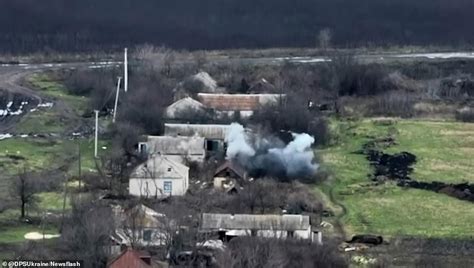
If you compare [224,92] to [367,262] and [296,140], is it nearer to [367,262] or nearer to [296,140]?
[296,140]

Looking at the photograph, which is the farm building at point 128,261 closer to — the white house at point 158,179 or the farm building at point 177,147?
the white house at point 158,179

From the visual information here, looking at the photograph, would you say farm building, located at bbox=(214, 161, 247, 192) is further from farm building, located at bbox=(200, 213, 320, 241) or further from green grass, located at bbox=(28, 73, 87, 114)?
green grass, located at bbox=(28, 73, 87, 114)

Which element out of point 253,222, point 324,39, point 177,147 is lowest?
point 253,222

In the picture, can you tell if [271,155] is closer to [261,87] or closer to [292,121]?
[292,121]

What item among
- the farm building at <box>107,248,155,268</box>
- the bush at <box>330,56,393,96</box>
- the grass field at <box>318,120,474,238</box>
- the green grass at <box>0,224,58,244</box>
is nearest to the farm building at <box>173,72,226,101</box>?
the bush at <box>330,56,393,96</box>

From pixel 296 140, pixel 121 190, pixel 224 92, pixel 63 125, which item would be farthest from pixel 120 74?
pixel 121 190

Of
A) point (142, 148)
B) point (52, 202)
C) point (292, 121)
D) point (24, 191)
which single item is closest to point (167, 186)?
point (52, 202)
